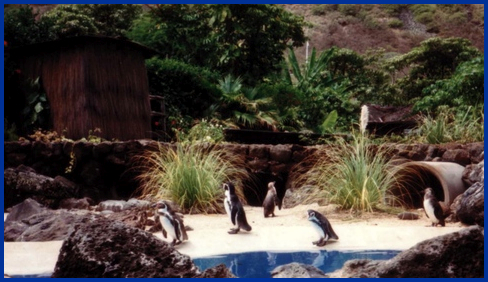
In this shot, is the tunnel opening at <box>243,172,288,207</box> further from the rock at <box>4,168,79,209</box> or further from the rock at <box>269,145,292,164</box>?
the rock at <box>4,168,79,209</box>

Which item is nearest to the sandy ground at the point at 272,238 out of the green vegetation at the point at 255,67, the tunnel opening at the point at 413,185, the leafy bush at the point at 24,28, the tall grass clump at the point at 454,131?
the tunnel opening at the point at 413,185

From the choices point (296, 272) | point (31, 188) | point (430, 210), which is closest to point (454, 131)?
point (430, 210)

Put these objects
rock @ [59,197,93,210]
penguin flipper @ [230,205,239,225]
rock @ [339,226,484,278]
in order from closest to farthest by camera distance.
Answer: rock @ [339,226,484,278], penguin flipper @ [230,205,239,225], rock @ [59,197,93,210]

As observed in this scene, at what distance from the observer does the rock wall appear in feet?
31.5

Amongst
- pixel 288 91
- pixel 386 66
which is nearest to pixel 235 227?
pixel 288 91

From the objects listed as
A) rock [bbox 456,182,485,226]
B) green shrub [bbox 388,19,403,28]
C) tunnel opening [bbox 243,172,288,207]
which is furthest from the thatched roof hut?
rock [bbox 456,182,485,226]

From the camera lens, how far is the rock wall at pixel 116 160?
9.60 meters

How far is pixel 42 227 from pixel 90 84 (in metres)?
5.59

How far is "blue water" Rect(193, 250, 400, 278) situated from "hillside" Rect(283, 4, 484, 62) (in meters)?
2.47

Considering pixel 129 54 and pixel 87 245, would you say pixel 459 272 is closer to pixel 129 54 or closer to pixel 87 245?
pixel 87 245

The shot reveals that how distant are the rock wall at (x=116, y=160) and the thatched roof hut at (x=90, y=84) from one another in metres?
1.42

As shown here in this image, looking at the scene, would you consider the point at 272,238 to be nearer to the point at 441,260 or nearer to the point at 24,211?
the point at 441,260

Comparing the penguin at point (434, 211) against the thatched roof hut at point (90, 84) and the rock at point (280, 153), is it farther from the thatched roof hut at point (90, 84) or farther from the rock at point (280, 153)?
the thatched roof hut at point (90, 84)

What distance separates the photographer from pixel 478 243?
3857 mm
